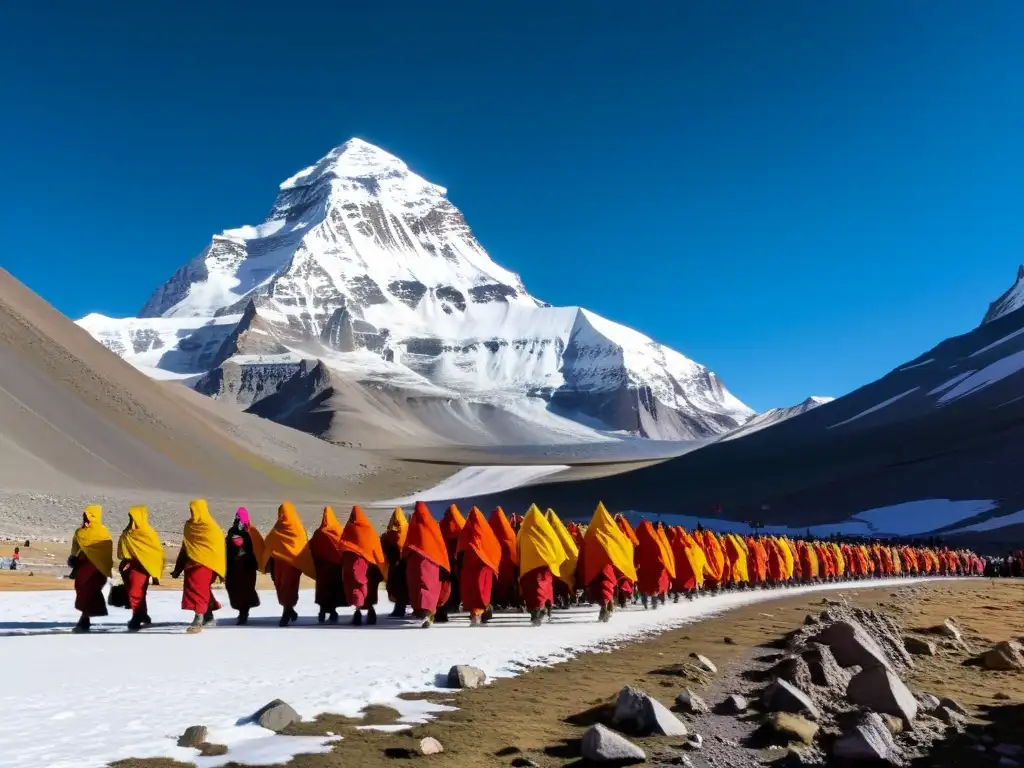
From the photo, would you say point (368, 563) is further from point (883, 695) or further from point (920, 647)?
point (883, 695)

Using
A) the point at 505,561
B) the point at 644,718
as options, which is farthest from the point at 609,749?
the point at 505,561

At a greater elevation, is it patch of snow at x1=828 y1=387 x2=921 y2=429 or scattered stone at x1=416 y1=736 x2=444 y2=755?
patch of snow at x1=828 y1=387 x2=921 y2=429

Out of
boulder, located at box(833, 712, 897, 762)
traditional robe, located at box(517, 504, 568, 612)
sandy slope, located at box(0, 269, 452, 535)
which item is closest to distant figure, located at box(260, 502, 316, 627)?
traditional robe, located at box(517, 504, 568, 612)

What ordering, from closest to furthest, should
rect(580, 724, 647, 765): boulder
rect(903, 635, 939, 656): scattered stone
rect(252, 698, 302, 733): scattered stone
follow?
rect(580, 724, 647, 765): boulder
rect(252, 698, 302, 733): scattered stone
rect(903, 635, 939, 656): scattered stone

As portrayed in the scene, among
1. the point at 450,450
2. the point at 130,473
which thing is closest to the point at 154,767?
the point at 130,473

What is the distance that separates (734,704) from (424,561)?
7026 mm

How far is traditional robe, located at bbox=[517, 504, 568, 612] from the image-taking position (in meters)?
14.1

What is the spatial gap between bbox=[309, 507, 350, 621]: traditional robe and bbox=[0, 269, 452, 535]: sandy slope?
98.8ft

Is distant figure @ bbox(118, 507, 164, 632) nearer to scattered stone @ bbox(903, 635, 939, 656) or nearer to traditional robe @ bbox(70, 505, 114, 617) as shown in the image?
traditional robe @ bbox(70, 505, 114, 617)

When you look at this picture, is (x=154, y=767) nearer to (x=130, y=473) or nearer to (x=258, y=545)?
(x=258, y=545)

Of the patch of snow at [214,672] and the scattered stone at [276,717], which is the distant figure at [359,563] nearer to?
the patch of snow at [214,672]

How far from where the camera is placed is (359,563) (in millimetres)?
13430

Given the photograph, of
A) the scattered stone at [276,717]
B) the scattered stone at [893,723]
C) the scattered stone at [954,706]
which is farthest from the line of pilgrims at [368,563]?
the scattered stone at [893,723]

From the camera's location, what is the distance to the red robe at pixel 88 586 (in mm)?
11445
